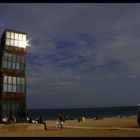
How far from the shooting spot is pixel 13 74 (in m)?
42.1

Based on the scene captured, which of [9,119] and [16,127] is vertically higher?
[9,119]

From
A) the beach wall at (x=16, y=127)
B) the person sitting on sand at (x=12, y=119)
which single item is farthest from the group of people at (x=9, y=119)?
the beach wall at (x=16, y=127)

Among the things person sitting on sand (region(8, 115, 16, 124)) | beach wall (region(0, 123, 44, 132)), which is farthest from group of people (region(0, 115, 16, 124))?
beach wall (region(0, 123, 44, 132))

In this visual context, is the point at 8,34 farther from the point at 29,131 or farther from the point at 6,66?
the point at 29,131

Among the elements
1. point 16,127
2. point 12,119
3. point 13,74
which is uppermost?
point 13,74

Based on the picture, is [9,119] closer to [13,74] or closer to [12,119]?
[12,119]

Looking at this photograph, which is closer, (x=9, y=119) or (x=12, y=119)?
(x=12, y=119)

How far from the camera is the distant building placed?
41219 millimetres

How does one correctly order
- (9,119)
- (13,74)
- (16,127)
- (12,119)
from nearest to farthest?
(16,127)
(12,119)
(9,119)
(13,74)

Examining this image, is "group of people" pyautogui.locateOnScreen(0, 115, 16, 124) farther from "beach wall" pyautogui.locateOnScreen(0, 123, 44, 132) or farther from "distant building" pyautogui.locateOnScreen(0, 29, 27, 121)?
"beach wall" pyautogui.locateOnScreen(0, 123, 44, 132)

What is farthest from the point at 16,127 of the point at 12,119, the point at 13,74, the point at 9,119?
the point at 13,74

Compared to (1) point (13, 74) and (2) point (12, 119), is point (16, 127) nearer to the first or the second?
(2) point (12, 119)

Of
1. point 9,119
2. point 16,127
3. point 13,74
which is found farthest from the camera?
point 13,74

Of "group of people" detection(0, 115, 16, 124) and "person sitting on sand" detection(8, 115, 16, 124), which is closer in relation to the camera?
"group of people" detection(0, 115, 16, 124)
